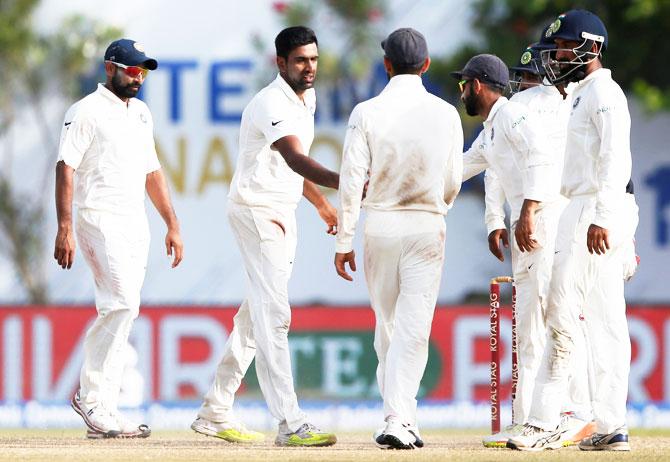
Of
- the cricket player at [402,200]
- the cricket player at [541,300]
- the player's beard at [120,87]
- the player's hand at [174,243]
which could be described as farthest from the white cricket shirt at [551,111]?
the player's beard at [120,87]

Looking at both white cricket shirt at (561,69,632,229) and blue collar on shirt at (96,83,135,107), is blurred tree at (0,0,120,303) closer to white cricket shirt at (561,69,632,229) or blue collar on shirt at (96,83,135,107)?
blue collar on shirt at (96,83,135,107)

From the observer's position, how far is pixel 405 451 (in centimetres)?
788

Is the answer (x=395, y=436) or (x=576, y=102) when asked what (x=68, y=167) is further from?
(x=576, y=102)

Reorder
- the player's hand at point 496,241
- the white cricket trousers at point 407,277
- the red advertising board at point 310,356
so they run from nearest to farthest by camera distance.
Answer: the white cricket trousers at point 407,277
the player's hand at point 496,241
the red advertising board at point 310,356

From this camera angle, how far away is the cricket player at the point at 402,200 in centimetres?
799

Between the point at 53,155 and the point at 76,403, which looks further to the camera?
the point at 53,155

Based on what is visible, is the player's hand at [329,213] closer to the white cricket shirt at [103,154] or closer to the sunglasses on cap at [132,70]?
the white cricket shirt at [103,154]

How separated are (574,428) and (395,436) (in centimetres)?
123

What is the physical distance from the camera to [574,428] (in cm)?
871

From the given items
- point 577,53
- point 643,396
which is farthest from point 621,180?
point 643,396

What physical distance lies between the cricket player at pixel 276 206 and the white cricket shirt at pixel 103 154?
72 cm

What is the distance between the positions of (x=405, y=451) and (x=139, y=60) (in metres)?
2.73

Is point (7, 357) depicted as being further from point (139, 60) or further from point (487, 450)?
point (487, 450)

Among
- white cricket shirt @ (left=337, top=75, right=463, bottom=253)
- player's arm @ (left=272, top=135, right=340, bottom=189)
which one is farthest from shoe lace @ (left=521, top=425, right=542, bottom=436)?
player's arm @ (left=272, top=135, right=340, bottom=189)
